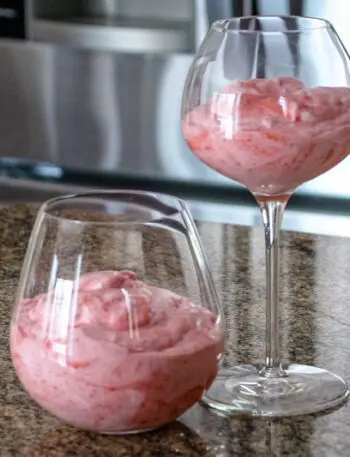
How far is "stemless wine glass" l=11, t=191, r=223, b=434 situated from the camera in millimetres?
626

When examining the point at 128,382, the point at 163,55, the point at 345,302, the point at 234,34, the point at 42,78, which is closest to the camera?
the point at 128,382

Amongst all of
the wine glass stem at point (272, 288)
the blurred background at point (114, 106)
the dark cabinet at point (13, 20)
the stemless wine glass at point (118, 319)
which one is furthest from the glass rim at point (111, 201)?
the dark cabinet at point (13, 20)

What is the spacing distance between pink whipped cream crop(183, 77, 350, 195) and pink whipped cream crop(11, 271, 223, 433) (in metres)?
0.13

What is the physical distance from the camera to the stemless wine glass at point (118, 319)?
2.05 feet

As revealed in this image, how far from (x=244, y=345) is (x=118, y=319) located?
0.81 feet

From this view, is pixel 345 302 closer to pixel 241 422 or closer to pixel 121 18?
pixel 241 422

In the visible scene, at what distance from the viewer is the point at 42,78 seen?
2.34 meters

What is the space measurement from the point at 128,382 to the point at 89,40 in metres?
1.70

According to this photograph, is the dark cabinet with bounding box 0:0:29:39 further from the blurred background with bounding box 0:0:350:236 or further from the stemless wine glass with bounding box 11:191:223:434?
the stemless wine glass with bounding box 11:191:223:434

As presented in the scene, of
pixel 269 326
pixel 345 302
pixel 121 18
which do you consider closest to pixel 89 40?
pixel 121 18

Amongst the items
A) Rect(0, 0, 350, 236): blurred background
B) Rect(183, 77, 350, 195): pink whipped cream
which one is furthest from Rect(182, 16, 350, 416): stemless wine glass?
Rect(0, 0, 350, 236): blurred background

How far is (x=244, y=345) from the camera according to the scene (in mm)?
848

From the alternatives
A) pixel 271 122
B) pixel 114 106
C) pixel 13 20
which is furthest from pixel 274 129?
pixel 13 20

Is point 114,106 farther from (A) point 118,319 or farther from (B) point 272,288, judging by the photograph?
(A) point 118,319
